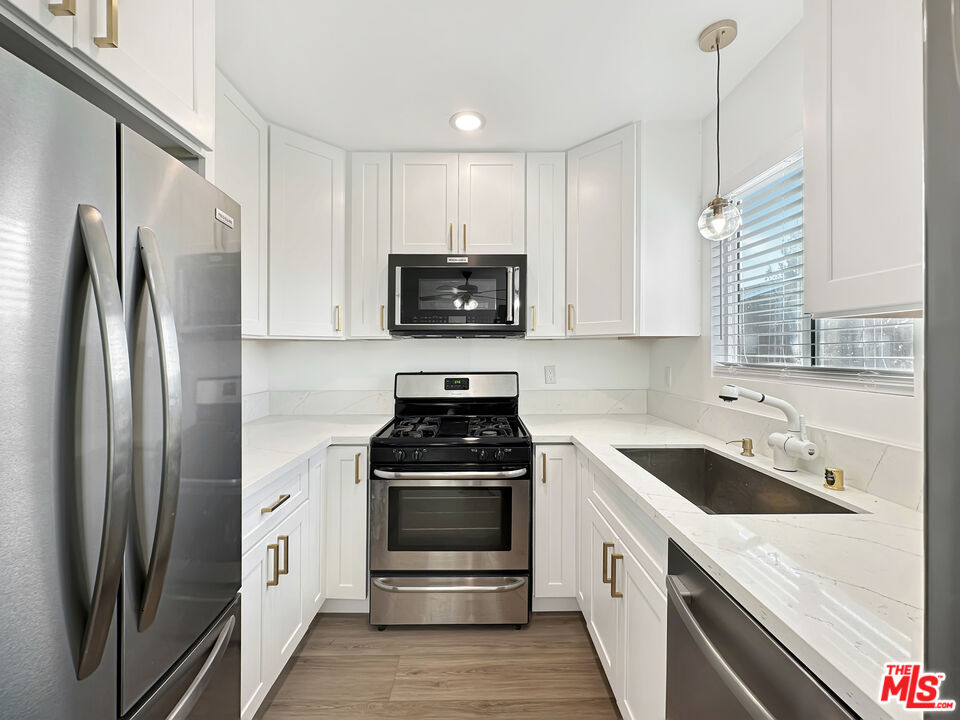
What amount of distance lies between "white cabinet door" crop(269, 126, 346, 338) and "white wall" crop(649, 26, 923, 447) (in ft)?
6.06

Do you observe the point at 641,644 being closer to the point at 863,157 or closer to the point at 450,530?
the point at 450,530

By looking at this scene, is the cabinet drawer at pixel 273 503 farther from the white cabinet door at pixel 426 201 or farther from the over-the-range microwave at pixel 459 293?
the white cabinet door at pixel 426 201

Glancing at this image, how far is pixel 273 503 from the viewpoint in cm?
166

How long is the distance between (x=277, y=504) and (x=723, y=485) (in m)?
1.63

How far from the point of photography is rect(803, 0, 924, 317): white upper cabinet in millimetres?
749

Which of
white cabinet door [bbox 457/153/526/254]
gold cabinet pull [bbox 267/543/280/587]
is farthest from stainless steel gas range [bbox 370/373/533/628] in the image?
white cabinet door [bbox 457/153/526/254]

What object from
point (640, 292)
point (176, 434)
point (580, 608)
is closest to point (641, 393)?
point (640, 292)

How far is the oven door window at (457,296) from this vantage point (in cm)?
251

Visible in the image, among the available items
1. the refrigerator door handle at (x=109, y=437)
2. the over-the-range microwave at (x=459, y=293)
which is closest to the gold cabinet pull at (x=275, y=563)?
the refrigerator door handle at (x=109, y=437)

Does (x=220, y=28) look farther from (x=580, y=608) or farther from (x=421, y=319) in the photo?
(x=580, y=608)

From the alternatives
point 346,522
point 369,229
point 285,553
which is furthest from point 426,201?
point 285,553

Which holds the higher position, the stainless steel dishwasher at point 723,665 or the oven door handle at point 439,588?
the stainless steel dishwasher at point 723,665

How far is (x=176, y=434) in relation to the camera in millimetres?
821

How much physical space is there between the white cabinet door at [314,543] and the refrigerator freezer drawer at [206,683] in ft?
2.82
